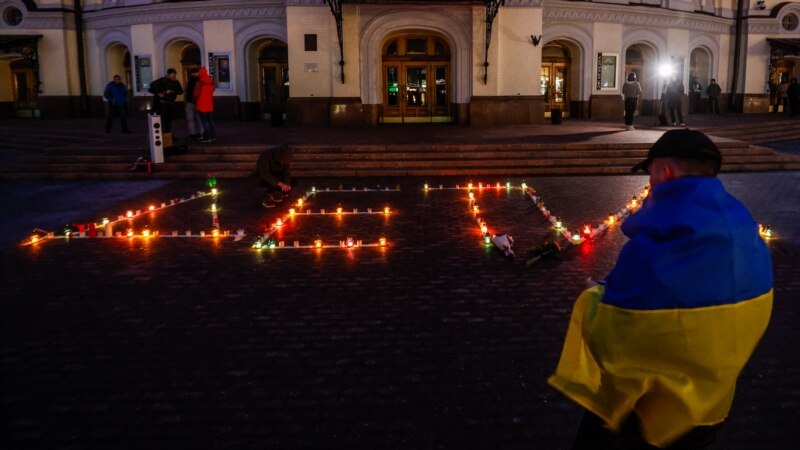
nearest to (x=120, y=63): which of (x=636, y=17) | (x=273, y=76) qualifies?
(x=273, y=76)

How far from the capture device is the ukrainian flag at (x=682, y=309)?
1994 millimetres

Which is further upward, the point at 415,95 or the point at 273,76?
the point at 273,76

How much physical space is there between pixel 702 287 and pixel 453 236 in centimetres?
661

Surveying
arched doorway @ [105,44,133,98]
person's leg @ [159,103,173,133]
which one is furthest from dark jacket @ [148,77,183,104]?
arched doorway @ [105,44,133,98]

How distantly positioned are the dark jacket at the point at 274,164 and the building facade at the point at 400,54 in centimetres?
1236

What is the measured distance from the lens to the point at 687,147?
217 cm

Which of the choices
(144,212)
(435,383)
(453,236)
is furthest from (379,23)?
(435,383)

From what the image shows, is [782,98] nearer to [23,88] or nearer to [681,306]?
[681,306]

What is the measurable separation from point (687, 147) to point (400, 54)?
23299 mm

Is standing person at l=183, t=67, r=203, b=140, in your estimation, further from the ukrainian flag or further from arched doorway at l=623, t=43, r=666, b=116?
arched doorway at l=623, t=43, r=666, b=116

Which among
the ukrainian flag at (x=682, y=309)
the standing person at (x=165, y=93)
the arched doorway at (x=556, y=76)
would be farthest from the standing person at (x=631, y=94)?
the ukrainian flag at (x=682, y=309)

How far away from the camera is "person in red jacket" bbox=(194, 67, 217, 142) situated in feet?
53.1

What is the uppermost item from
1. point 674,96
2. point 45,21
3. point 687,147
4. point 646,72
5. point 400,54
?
point 45,21

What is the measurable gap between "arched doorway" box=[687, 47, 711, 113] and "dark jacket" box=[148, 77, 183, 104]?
24969 mm
